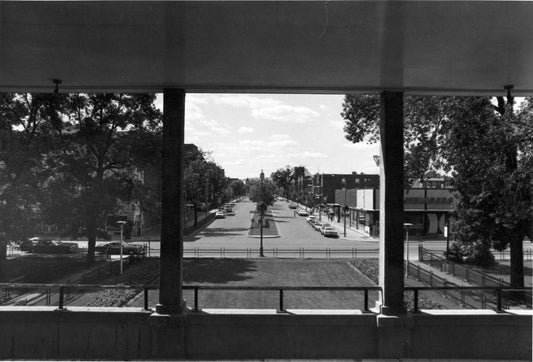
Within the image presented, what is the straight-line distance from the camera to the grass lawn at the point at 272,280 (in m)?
15.2

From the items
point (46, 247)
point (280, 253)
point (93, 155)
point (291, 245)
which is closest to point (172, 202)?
point (93, 155)

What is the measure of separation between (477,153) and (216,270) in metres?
15.6

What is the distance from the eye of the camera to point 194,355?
736cm

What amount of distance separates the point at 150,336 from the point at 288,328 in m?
2.46

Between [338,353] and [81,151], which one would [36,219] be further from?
[338,353]

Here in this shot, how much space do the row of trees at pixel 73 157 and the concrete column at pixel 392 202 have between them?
61.8 ft

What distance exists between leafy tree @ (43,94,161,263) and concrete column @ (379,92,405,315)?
20.2 meters

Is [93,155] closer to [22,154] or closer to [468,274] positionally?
[22,154]

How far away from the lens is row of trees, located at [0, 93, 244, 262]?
21797 millimetres

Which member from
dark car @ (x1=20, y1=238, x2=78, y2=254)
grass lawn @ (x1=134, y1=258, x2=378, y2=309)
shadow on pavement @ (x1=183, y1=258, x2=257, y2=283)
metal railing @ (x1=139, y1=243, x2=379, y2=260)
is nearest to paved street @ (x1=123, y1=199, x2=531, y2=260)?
metal railing @ (x1=139, y1=243, x2=379, y2=260)

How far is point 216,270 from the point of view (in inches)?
930

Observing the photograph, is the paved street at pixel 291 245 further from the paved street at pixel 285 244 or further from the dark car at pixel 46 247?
the dark car at pixel 46 247

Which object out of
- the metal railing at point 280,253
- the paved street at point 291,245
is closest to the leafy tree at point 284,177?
the paved street at point 291,245

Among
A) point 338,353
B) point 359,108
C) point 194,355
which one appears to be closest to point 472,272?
point 359,108
